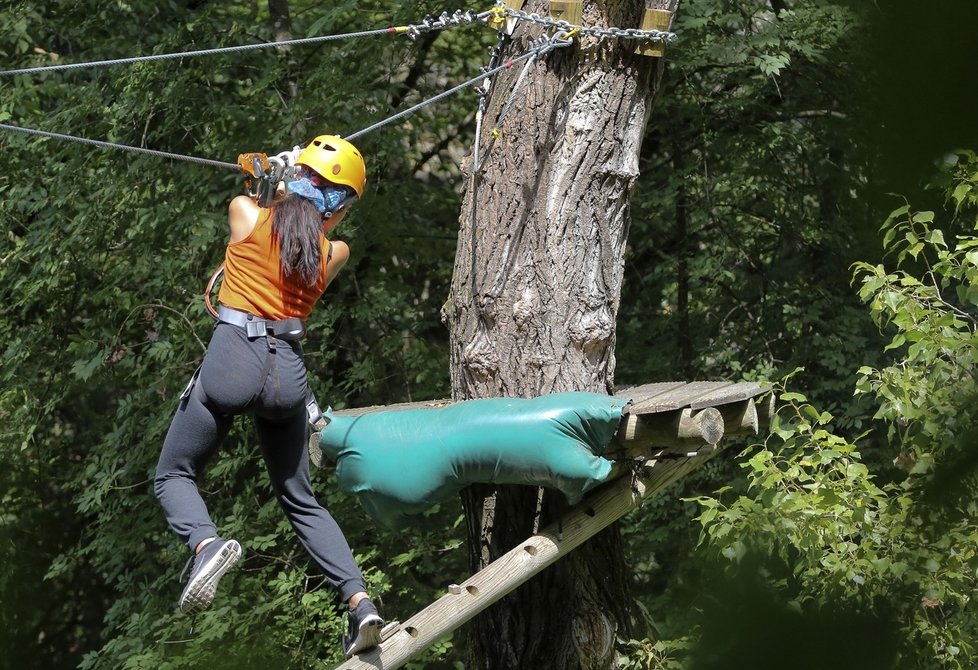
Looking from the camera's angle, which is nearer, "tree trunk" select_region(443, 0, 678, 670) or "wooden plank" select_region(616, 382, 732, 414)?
"wooden plank" select_region(616, 382, 732, 414)

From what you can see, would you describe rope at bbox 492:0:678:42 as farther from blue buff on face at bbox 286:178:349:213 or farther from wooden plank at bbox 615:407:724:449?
wooden plank at bbox 615:407:724:449

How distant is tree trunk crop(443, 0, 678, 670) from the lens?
3301 millimetres

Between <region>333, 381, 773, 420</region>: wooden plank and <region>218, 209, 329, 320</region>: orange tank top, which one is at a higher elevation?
<region>218, 209, 329, 320</region>: orange tank top

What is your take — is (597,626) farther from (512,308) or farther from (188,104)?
(188,104)

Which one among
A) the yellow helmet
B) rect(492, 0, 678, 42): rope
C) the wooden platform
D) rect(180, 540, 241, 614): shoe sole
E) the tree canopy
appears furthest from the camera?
the tree canopy

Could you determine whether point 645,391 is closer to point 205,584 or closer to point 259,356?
point 259,356

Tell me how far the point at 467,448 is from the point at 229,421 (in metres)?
0.58

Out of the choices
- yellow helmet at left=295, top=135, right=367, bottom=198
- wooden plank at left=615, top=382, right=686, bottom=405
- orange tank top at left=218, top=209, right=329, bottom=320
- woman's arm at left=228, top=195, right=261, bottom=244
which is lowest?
wooden plank at left=615, top=382, right=686, bottom=405

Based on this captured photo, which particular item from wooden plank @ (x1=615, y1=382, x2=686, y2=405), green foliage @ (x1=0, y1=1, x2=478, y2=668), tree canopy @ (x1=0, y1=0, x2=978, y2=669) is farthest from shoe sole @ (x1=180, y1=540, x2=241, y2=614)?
green foliage @ (x1=0, y1=1, x2=478, y2=668)

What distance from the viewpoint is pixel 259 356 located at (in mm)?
2842

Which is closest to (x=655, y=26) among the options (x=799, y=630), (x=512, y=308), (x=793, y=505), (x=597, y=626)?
(x=512, y=308)

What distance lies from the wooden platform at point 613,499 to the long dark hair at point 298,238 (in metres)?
0.80

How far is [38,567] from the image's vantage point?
435 mm

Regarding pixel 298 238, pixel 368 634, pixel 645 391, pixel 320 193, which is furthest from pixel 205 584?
pixel 645 391
